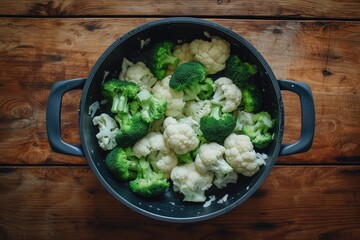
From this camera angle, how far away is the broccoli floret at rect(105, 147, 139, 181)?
1116mm

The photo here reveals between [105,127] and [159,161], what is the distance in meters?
0.17

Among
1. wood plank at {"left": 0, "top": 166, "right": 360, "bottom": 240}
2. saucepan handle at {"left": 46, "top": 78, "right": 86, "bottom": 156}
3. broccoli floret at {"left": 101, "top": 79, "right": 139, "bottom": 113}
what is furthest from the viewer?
wood plank at {"left": 0, "top": 166, "right": 360, "bottom": 240}

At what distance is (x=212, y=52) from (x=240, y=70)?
0.08m

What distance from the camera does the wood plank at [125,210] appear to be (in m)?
1.23

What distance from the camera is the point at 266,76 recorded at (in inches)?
42.8

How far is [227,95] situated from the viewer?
44.3 inches

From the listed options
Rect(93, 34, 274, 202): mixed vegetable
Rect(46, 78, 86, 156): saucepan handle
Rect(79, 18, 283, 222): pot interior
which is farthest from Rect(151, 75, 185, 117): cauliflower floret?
Rect(46, 78, 86, 156): saucepan handle

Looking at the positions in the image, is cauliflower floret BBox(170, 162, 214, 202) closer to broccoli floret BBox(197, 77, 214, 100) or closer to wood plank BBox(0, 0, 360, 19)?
broccoli floret BBox(197, 77, 214, 100)

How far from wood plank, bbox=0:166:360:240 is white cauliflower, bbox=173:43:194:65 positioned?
1.29 ft

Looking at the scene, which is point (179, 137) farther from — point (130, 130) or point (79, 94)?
point (79, 94)

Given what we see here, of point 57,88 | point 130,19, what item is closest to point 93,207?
point 57,88

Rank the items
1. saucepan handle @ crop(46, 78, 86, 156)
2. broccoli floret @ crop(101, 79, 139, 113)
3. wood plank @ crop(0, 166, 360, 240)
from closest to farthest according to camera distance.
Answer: saucepan handle @ crop(46, 78, 86, 156) → broccoli floret @ crop(101, 79, 139, 113) → wood plank @ crop(0, 166, 360, 240)

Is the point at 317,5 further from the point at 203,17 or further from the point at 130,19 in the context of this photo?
the point at 130,19

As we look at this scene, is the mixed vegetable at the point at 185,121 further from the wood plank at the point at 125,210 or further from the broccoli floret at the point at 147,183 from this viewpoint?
the wood plank at the point at 125,210
